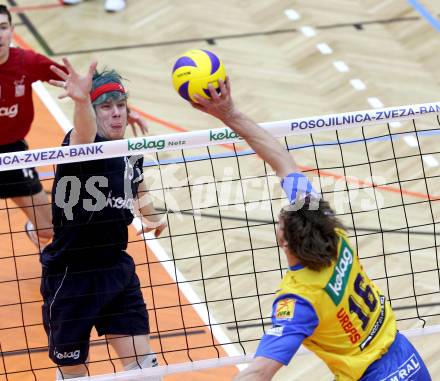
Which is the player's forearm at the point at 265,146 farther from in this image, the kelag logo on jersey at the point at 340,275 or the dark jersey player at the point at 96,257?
the dark jersey player at the point at 96,257

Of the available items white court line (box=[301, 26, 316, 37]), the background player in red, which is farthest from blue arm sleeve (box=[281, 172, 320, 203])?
white court line (box=[301, 26, 316, 37])

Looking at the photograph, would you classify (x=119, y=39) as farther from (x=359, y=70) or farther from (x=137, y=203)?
(x=137, y=203)

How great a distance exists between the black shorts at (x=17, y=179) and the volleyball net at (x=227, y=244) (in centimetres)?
14

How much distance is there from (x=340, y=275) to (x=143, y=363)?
6.19 feet

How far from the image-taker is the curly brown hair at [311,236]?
4.76 meters

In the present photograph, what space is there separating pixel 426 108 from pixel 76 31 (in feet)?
21.8

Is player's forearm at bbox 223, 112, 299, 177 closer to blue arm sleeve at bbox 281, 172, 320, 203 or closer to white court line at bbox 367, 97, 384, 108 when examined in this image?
blue arm sleeve at bbox 281, 172, 320, 203

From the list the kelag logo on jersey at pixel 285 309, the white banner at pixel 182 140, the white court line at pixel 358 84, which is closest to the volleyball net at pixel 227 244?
the white banner at pixel 182 140

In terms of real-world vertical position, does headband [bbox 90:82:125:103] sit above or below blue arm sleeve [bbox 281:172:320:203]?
above

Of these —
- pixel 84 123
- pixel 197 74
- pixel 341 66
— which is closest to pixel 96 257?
pixel 84 123

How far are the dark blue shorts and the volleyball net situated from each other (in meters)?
1.56

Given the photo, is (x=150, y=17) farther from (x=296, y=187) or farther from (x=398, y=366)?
(x=398, y=366)

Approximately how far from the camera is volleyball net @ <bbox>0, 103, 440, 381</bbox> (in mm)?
6426

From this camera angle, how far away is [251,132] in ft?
17.3
